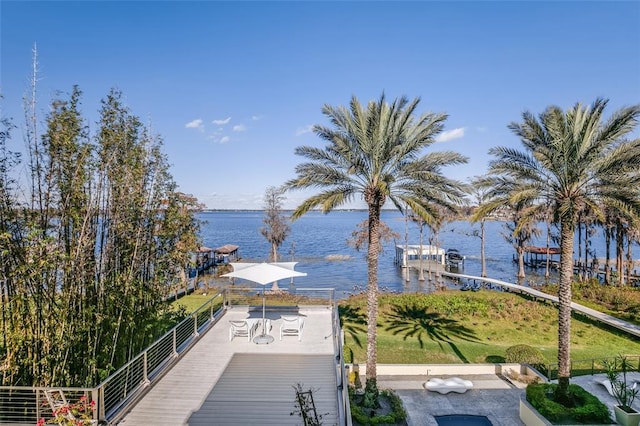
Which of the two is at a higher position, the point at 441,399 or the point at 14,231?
the point at 14,231

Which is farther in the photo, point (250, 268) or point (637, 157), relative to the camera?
point (250, 268)

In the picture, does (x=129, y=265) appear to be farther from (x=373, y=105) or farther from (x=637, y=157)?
(x=637, y=157)

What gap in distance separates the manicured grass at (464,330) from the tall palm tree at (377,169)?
664 cm

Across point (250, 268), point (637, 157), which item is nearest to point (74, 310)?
point (250, 268)

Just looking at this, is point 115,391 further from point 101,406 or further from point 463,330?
point 463,330

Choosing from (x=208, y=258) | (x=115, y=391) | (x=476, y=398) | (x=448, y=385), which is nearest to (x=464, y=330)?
(x=476, y=398)

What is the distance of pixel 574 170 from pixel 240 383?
1122 cm

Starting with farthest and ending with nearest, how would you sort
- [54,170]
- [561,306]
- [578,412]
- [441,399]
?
[441,399]
[561,306]
[578,412]
[54,170]

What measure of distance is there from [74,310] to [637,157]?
48.6ft

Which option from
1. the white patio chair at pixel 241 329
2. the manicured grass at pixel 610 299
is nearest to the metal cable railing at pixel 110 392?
the white patio chair at pixel 241 329

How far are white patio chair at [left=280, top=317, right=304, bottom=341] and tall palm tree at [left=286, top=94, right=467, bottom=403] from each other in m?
2.27

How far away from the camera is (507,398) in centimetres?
1320

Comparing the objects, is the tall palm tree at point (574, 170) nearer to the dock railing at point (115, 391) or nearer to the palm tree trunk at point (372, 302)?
the palm tree trunk at point (372, 302)

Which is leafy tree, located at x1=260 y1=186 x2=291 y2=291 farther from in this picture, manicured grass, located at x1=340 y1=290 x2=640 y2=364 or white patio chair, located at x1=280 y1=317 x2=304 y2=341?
white patio chair, located at x1=280 y1=317 x2=304 y2=341
